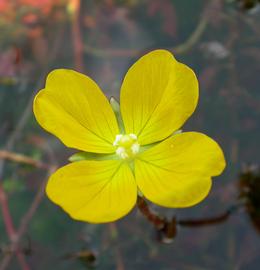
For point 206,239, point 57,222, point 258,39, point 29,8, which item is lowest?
point 57,222

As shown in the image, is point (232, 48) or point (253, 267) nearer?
point (253, 267)

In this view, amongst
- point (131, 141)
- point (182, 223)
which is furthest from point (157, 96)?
point (182, 223)

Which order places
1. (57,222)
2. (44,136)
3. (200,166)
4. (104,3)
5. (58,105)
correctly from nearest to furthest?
(200,166), (58,105), (57,222), (44,136), (104,3)

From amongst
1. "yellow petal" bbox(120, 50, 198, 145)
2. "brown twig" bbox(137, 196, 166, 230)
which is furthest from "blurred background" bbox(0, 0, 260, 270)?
"yellow petal" bbox(120, 50, 198, 145)

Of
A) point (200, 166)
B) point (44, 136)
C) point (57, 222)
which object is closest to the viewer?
point (200, 166)

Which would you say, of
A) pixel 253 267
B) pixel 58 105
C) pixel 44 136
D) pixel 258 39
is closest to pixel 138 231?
pixel 253 267

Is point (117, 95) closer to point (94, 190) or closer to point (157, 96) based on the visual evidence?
point (157, 96)

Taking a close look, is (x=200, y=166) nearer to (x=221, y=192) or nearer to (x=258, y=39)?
(x=221, y=192)
